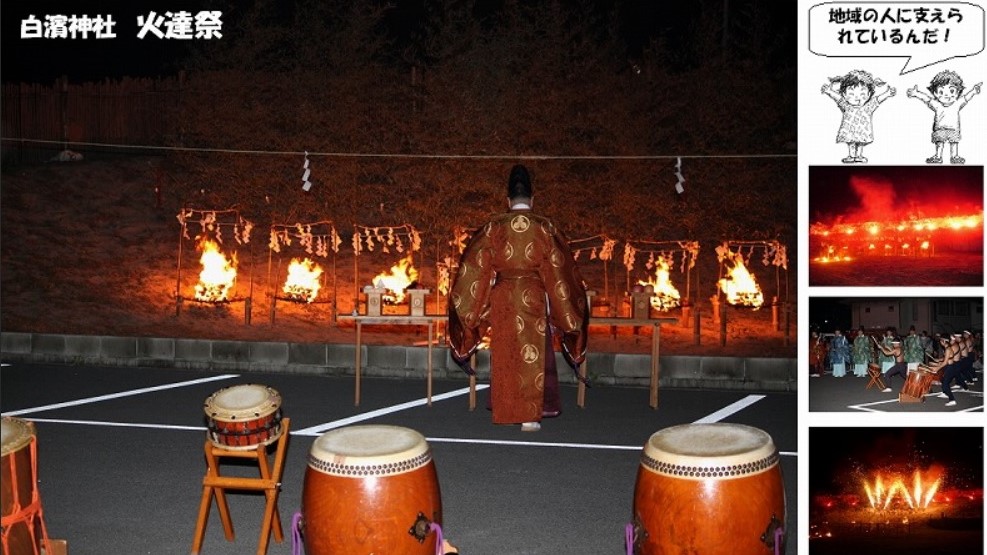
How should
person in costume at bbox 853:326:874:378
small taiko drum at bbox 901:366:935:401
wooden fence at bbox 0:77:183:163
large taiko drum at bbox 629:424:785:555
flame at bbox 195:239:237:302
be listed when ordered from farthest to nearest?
wooden fence at bbox 0:77:183:163, flame at bbox 195:239:237:302, person in costume at bbox 853:326:874:378, small taiko drum at bbox 901:366:935:401, large taiko drum at bbox 629:424:785:555

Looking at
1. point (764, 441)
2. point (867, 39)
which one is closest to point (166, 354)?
point (764, 441)

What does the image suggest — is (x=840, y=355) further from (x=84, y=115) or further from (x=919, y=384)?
(x=84, y=115)

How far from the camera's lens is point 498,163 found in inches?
539

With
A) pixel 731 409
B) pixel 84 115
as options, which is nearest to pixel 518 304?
pixel 731 409

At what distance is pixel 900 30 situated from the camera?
3184mm

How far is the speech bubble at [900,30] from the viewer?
3154 mm

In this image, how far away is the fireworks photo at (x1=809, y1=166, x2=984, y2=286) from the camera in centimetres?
309

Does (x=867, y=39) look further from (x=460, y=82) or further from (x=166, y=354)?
(x=460, y=82)

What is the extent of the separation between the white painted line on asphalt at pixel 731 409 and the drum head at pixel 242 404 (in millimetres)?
4397

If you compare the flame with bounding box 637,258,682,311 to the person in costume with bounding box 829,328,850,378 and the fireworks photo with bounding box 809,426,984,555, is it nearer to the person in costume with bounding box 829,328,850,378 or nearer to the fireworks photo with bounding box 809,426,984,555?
the person in costume with bounding box 829,328,850,378

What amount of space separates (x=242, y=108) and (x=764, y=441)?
518 inches

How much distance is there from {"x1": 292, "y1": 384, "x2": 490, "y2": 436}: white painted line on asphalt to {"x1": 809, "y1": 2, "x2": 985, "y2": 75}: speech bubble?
513cm

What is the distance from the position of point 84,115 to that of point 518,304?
1537 centimetres

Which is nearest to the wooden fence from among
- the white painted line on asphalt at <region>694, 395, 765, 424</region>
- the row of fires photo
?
the row of fires photo
